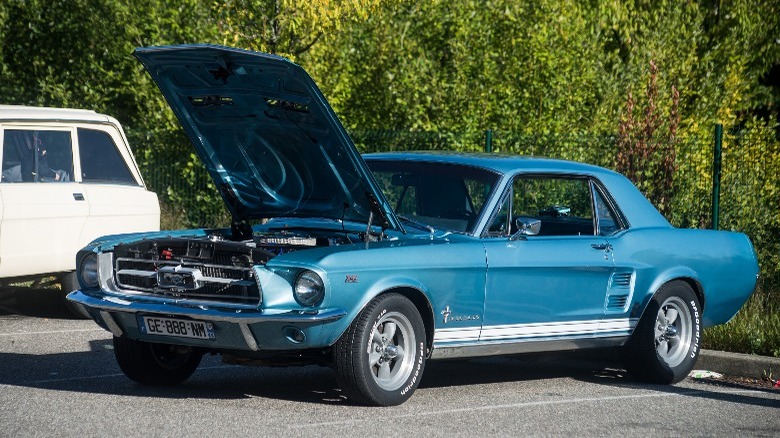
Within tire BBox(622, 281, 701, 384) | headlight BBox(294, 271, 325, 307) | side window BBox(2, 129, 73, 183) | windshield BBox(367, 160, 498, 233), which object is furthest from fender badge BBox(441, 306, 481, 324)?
side window BBox(2, 129, 73, 183)

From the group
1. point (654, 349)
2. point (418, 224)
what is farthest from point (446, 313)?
point (654, 349)

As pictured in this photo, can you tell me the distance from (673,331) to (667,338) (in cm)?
7

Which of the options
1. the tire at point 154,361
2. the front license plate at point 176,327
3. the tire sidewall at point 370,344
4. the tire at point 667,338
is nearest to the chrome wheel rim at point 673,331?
the tire at point 667,338

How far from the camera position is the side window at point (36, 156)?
11.6 m

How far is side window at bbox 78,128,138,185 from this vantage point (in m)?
12.2

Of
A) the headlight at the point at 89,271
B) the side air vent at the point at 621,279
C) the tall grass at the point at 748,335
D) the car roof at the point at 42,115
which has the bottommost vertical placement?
the tall grass at the point at 748,335

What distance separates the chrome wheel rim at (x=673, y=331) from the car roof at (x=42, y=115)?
560cm

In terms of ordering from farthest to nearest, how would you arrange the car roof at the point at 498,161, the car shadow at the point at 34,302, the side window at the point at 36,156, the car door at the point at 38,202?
the car shadow at the point at 34,302 → the side window at the point at 36,156 → the car door at the point at 38,202 → the car roof at the point at 498,161

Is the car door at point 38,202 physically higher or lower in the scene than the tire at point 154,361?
higher

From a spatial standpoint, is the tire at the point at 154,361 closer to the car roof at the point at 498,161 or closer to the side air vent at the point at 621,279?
the car roof at the point at 498,161

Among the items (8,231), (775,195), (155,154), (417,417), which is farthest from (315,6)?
(417,417)

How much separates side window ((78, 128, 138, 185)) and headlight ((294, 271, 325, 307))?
17.2ft

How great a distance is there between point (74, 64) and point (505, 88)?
26.5ft

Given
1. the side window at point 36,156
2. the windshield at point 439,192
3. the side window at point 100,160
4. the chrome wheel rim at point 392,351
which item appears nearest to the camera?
the chrome wheel rim at point 392,351
